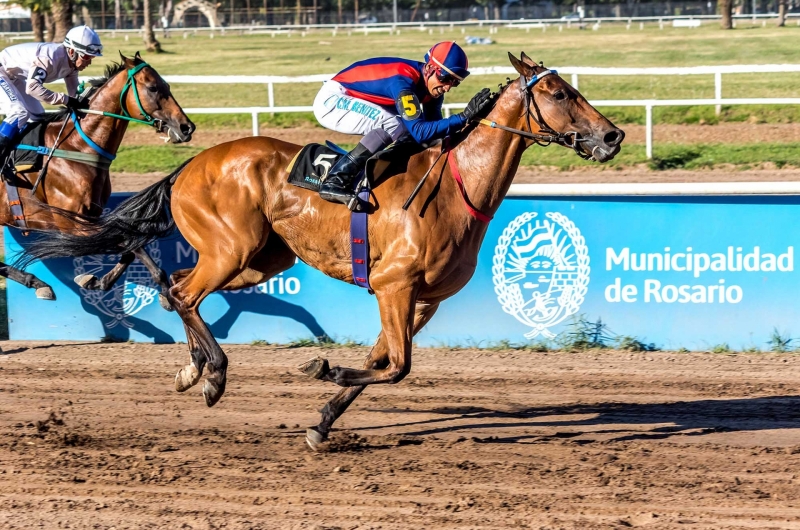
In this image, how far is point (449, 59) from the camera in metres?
A: 5.05

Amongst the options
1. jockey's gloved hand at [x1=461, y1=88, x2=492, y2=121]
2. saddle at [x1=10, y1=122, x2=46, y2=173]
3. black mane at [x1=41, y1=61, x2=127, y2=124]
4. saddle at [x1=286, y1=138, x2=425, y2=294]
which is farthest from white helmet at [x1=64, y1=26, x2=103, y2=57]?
jockey's gloved hand at [x1=461, y1=88, x2=492, y2=121]

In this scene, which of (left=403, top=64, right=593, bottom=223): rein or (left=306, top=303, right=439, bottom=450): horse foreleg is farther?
(left=306, top=303, right=439, bottom=450): horse foreleg

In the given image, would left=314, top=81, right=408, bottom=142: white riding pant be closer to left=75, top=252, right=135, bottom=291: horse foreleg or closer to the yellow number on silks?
the yellow number on silks

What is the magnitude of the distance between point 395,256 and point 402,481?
3.74ft

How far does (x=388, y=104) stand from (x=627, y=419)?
7.22ft

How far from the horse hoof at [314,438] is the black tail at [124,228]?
176cm

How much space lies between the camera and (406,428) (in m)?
5.54

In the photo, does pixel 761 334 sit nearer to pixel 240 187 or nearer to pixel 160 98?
A: pixel 240 187

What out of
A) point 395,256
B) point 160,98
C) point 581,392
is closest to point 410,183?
point 395,256

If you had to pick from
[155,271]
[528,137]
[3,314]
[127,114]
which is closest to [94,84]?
[127,114]

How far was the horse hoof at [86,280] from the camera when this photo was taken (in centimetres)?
732

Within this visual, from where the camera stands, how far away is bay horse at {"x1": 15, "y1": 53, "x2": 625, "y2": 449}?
499cm

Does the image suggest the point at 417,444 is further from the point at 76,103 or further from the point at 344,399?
the point at 76,103

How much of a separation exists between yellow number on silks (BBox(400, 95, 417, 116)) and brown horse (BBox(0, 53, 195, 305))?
2923 millimetres
